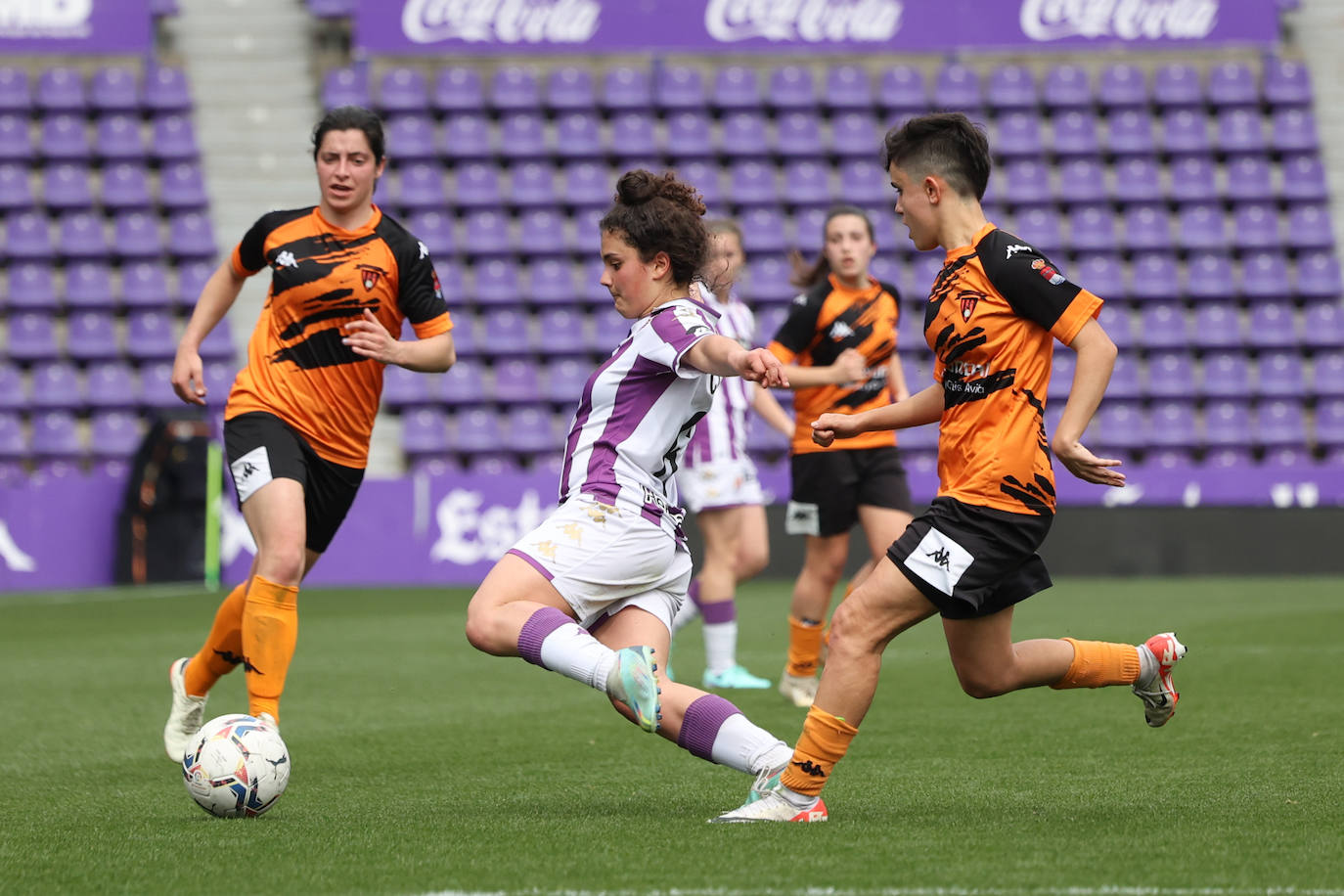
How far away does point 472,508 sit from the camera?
14898mm

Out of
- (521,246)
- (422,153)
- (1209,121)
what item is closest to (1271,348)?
(1209,121)

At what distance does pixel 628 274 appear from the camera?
14.2 ft

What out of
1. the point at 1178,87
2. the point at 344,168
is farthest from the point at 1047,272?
the point at 1178,87

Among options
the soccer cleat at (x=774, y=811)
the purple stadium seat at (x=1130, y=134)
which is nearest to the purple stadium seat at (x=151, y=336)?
the purple stadium seat at (x=1130, y=134)

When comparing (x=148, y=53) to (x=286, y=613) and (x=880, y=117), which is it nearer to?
(x=880, y=117)

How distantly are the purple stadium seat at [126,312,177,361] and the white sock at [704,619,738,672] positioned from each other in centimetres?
1038

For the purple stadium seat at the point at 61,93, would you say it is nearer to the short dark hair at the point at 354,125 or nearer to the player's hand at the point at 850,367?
the short dark hair at the point at 354,125

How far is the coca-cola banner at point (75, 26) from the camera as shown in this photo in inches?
717

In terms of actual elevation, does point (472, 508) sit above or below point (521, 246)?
below

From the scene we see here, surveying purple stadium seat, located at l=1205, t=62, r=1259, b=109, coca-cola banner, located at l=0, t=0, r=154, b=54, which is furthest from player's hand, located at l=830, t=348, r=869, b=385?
purple stadium seat, located at l=1205, t=62, r=1259, b=109

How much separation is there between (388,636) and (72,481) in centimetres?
544

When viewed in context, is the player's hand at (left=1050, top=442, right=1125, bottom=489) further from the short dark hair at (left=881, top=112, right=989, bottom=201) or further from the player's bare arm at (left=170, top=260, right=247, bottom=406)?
the player's bare arm at (left=170, top=260, right=247, bottom=406)

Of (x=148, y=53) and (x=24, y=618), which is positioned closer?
(x=24, y=618)

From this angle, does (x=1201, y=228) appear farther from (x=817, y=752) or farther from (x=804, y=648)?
(x=817, y=752)
